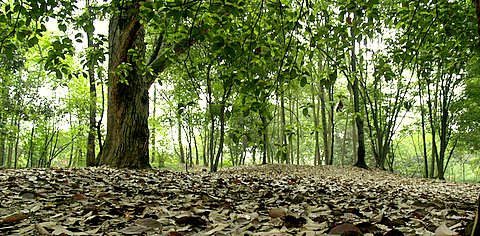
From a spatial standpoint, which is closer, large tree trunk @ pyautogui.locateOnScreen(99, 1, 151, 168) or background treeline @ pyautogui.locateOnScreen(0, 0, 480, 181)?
background treeline @ pyautogui.locateOnScreen(0, 0, 480, 181)

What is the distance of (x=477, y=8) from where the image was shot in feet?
3.67

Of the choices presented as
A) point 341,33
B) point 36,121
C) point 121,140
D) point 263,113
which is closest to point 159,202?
point 263,113

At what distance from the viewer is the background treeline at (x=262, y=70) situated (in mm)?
2545

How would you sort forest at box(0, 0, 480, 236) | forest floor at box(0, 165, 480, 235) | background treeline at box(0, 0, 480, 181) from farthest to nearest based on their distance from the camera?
background treeline at box(0, 0, 480, 181) → forest at box(0, 0, 480, 236) → forest floor at box(0, 165, 480, 235)

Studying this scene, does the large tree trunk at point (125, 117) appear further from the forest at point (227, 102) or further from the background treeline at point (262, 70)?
the background treeline at point (262, 70)

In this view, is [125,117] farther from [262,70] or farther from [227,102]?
[262,70]

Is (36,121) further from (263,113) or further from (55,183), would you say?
(263,113)

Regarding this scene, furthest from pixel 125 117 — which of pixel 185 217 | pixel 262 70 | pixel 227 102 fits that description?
pixel 185 217

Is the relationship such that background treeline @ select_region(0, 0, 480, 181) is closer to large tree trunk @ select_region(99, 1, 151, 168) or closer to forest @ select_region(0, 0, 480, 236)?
forest @ select_region(0, 0, 480, 236)

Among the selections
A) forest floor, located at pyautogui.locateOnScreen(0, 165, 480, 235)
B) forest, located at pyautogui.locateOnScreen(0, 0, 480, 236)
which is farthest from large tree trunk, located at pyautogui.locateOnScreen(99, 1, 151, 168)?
forest floor, located at pyautogui.locateOnScreen(0, 165, 480, 235)

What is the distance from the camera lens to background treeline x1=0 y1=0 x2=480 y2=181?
254 cm

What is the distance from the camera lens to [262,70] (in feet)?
8.75

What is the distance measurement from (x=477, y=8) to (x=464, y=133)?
47.5ft

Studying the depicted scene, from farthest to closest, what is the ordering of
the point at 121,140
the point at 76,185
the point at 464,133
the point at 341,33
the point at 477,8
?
the point at 464,133 → the point at 121,140 → the point at 76,185 → the point at 341,33 → the point at 477,8
